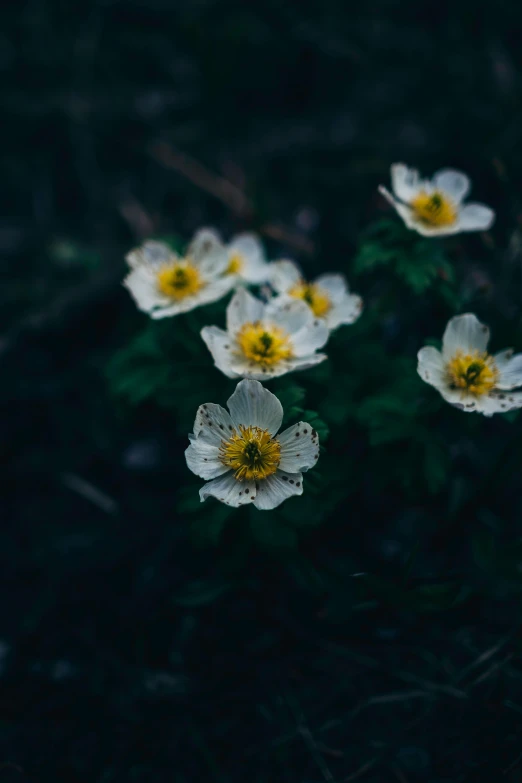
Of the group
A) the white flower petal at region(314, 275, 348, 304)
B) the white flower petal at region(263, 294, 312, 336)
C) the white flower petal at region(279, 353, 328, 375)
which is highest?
the white flower petal at region(314, 275, 348, 304)

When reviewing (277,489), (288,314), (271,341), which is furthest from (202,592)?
(288,314)

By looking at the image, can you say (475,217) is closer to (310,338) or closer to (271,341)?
(310,338)

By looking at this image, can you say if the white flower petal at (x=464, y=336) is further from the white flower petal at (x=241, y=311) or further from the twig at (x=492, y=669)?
the twig at (x=492, y=669)

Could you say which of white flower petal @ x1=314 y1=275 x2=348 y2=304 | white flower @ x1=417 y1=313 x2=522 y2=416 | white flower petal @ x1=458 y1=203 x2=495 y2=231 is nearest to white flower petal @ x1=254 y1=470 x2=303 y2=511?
white flower @ x1=417 y1=313 x2=522 y2=416

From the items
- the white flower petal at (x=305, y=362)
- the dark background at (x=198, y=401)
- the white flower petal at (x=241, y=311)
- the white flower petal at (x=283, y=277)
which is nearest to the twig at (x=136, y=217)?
the dark background at (x=198, y=401)

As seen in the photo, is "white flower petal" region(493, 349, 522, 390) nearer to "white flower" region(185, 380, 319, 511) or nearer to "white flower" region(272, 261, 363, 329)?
"white flower" region(272, 261, 363, 329)
